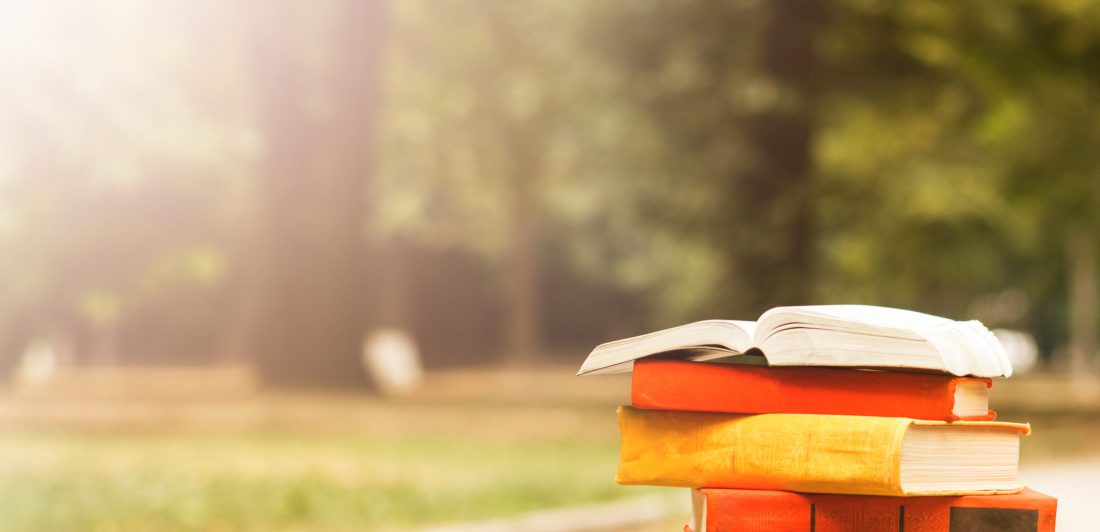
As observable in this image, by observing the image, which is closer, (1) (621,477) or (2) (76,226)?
(1) (621,477)

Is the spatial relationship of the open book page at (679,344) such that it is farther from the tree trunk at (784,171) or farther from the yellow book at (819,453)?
the tree trunk at (784,171)

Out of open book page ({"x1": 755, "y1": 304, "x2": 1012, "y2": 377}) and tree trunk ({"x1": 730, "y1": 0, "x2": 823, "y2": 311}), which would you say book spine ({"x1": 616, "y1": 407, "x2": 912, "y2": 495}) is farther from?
tree trunk ({"x1": 730, "y1": 0, "x2": 823, "y2": 311})

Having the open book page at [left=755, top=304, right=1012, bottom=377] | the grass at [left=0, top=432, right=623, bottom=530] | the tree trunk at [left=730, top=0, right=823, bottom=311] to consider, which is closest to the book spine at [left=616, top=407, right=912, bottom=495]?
the open book page at [left=755, top=304, right=1012, bottom=377]

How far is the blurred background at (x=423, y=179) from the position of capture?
10.4 meters

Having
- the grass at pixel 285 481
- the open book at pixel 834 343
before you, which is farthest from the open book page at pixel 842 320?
the grass at pixel 285 481

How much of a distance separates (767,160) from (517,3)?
979 cm

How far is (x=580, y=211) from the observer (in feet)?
140

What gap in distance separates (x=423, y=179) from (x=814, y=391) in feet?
102

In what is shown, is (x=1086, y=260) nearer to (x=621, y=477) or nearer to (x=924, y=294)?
(x=924, y=294)

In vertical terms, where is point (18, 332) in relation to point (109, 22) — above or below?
below

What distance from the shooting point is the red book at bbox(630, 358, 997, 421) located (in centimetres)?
222

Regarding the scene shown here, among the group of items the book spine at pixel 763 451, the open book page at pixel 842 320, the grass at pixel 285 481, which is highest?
the open book page at pixel 842 320

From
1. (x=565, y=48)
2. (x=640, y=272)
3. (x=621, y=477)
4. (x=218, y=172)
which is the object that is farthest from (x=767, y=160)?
(x=640, y=272)

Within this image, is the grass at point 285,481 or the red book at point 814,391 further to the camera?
the grass at point 285,481
